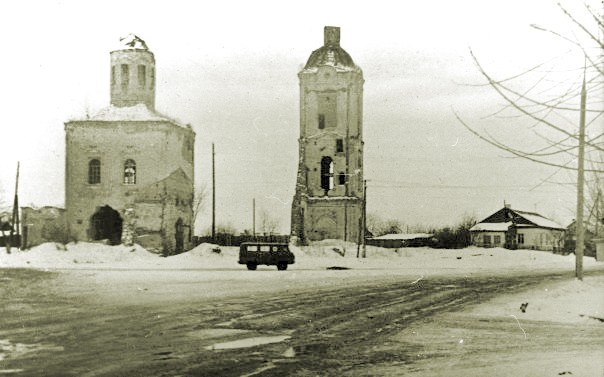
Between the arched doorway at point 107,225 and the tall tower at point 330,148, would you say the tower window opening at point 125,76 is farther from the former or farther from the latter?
the tall tower at point 330,148

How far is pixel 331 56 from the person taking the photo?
59688 mm

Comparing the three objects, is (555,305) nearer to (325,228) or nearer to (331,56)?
(325,228)

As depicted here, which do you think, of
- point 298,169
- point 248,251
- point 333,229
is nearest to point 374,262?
point 333,229

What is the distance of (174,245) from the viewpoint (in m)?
48.2

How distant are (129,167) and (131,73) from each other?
6.13 m

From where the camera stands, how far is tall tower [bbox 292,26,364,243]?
5759 centimetres

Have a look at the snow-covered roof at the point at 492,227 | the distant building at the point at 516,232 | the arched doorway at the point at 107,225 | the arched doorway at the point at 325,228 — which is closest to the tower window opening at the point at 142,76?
the arched doorway at the point at 107,225

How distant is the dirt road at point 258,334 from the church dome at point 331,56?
38.1m

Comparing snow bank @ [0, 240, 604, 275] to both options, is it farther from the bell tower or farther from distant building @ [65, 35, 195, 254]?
the bell tower

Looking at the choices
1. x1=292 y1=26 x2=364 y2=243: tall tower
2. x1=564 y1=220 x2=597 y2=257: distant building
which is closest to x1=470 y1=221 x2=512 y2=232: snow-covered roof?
x1=564 y1=220 x2=597 y2=257: distant building

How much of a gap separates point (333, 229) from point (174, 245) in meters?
14.1

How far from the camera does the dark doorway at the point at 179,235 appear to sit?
159 feet

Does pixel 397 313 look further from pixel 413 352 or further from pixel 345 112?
pixel 345 112

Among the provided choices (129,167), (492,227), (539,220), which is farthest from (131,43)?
(539,220)
